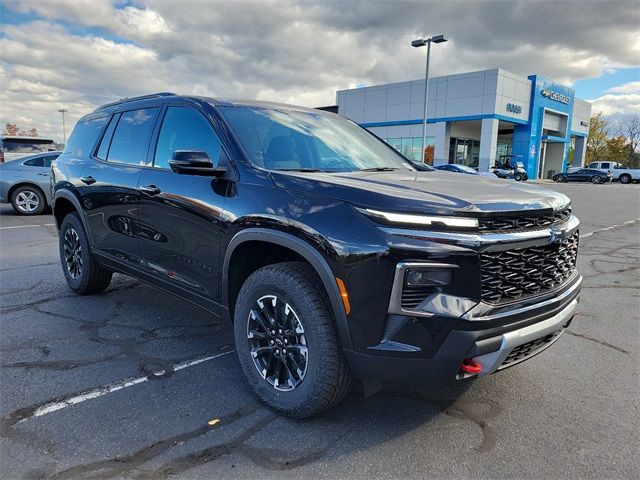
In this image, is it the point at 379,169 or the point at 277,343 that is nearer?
the point at 277,343

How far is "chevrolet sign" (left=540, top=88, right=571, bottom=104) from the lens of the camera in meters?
40.2

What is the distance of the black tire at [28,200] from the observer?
1155 cm

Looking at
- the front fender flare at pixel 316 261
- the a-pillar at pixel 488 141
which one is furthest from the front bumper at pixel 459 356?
the a-pillar at pixel 488 141

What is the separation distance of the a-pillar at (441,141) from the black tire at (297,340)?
37236 mm

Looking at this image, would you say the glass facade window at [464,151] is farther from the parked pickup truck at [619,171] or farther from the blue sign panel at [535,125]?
the parked pickup truck at [619,171]

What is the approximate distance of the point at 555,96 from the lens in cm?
4200

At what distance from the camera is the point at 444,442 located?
2504 millimetres

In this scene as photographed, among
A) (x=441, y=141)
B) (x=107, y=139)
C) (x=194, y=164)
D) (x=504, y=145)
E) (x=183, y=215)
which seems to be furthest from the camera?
(x=504, y=145)

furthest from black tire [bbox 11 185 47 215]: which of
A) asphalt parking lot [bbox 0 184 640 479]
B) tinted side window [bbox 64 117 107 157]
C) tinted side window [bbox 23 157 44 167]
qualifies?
asphalt parking lot [bbox 0 184 640 479]

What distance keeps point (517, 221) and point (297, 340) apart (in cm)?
134

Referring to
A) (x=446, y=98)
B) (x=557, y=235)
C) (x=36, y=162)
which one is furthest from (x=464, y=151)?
(x=557, y=235)

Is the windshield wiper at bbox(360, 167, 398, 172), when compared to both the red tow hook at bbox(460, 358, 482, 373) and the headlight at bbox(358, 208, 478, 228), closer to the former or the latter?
the headlight at bbox(358, 208, 478, 228)

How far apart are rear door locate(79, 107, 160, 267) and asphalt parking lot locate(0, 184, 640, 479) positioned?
2.44 ft

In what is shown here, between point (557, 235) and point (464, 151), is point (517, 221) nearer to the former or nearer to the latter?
point (557, 235)
